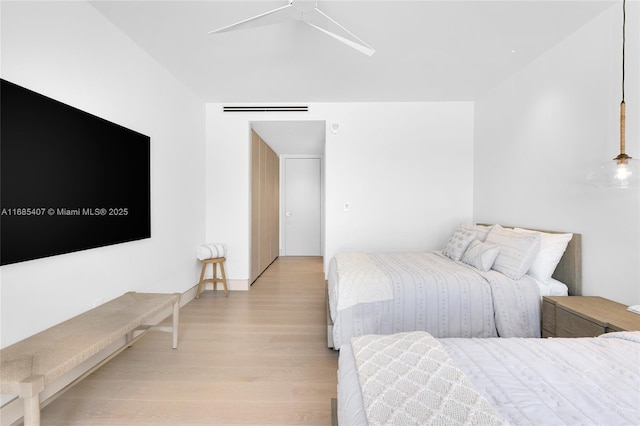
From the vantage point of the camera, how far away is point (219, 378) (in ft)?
6.50

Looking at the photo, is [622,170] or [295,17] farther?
[295,17]

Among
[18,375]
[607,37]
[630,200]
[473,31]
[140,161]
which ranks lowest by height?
[18,375]

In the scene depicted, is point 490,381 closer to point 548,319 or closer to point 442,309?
point 442,309

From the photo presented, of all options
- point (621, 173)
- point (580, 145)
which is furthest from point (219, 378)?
point (580, 145)

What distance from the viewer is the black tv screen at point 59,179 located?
1467mm

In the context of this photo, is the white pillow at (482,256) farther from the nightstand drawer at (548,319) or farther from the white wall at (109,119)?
the white wall at (109,119)

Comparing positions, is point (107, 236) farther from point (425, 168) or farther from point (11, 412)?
point (425, 168)

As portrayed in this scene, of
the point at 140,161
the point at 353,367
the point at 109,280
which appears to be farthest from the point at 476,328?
the point at 140,161

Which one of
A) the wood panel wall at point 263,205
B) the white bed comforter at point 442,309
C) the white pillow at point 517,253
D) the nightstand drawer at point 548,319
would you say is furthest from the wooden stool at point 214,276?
the nightstand drawer at point 548,319

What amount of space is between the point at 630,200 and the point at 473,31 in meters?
1.73

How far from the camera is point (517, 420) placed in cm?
78

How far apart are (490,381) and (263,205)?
14.4 feet

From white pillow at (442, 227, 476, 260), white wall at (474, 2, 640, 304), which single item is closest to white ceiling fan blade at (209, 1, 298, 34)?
white wall at (474, 2, 640, 304)

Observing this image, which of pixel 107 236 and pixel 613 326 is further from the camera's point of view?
pixel 107 236
